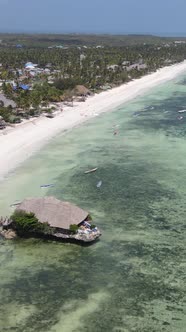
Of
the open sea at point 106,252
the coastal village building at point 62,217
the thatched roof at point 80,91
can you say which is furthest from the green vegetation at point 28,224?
the thatched roof at point 80,91

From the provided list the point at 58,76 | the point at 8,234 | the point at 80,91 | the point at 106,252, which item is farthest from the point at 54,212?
the point at 58,76

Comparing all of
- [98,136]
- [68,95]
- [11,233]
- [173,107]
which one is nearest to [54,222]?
[11,233]

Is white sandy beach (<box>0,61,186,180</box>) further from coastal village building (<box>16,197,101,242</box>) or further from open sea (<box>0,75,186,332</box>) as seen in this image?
coastal village building (<box>16,197,101,242</box>)

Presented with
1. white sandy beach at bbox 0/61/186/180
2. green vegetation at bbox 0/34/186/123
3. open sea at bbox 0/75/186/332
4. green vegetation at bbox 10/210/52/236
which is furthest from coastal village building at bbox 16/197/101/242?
green vegetation at bbox 0/34/186/123

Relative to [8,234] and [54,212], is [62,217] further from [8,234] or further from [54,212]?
[8,234]

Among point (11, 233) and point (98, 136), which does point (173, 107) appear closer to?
point (98, 136)

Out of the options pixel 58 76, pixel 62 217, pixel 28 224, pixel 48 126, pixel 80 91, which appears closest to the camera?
pixel 28 224

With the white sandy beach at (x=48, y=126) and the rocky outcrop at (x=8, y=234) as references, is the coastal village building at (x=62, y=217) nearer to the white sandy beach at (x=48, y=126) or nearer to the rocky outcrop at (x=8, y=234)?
the rocky outcrop at (x=8, y=234)
